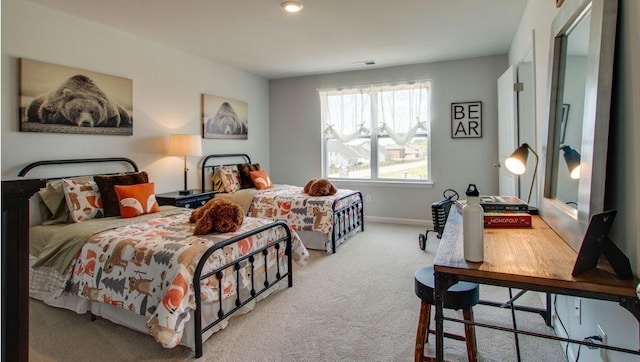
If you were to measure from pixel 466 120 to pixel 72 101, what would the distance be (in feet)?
15.8

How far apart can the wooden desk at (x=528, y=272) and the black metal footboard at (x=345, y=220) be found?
2630 mm

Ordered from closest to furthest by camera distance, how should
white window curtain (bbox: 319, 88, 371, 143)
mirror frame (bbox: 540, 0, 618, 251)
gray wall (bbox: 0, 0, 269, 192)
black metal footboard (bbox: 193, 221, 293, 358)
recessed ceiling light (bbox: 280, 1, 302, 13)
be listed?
mirror frame (bbox: 540, 0, 618, 251) < black metal footboard (bbox: 193, 221, 293, 358) < gray wall (bbox: 0, 0, 269, 192) < recessed ceiling light (bbox: 280, 1, 302, 13) < white window curtain (bbox: 319, 88, 371, 143)

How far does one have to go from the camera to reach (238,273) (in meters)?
2.61

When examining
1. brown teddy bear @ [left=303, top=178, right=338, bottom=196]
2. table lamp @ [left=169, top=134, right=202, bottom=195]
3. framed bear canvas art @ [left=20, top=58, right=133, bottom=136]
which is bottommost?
brown teddy bear @ [left=303, top=178, right=338, bottom=196]

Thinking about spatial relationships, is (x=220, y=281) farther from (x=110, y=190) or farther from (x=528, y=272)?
(x=528, y=272)

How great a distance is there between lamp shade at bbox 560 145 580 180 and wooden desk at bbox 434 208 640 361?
0.30 m

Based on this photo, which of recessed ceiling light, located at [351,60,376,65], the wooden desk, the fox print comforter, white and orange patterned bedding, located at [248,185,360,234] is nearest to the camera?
the wooden desk

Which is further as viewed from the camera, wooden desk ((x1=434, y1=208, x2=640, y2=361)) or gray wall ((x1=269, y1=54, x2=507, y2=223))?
gray wall ((x1=269, y1=54, x2=507, y2=223))

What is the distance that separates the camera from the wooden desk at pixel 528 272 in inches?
44.5

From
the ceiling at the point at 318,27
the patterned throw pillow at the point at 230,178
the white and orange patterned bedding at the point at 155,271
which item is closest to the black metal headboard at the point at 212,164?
the patterned throw pillow at the point at 230,178

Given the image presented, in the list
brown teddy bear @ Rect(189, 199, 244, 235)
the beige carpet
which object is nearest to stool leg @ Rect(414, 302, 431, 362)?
the beige carpet

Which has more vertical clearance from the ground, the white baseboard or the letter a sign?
the letter a sign

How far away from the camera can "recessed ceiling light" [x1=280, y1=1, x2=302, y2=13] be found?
318 centimetres

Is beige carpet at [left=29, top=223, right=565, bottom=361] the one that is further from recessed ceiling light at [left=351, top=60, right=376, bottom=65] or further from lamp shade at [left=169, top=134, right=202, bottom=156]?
recessed ceiling light at [left=351, top=60, right=376, bottom=65]
